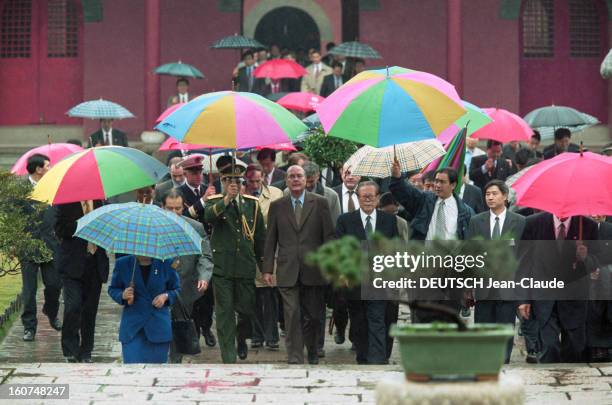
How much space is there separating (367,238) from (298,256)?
2.06 ft

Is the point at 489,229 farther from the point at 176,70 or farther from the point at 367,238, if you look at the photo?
the point at 176,70

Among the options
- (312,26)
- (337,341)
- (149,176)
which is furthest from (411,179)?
(312,26)

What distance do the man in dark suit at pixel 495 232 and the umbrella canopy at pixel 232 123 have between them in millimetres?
1757

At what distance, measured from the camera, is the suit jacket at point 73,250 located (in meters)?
12.9

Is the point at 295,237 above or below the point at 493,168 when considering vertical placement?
below

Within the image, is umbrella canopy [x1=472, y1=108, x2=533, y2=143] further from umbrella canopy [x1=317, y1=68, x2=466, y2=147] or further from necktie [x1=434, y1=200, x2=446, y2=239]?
umbrella canopy [x1=317, y1=68, x2=466, y2=147]

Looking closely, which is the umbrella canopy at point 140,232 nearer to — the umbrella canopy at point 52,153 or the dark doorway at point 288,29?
the umbrella canopy at point 52,153

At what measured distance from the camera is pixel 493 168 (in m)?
17.9

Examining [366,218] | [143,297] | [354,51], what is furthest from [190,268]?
[354,51]

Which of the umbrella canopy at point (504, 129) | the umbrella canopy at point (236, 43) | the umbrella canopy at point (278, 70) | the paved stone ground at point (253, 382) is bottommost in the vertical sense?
the paved stone ground at point (253, 382)

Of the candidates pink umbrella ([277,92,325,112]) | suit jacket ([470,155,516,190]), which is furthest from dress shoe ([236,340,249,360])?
pink umbrella ([277,92,325,112])

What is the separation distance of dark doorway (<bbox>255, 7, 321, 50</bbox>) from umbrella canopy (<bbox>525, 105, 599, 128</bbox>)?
717 centimetres

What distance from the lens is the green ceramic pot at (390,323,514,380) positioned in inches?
257

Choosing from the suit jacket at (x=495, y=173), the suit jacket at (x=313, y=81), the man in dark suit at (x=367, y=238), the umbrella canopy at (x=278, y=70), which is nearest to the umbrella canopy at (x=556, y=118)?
the suit jacket at (x=495, y=173)
